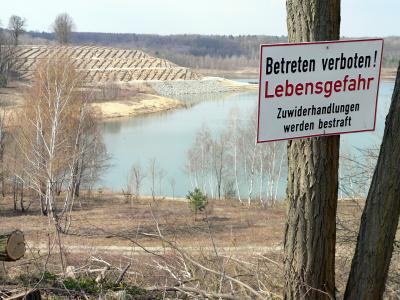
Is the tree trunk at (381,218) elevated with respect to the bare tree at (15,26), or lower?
lower

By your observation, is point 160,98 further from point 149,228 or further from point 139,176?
point 149,228

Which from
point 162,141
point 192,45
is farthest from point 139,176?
point 192,45

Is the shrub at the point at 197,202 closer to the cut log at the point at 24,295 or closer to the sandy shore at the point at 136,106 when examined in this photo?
the cut log at the point at 24,295

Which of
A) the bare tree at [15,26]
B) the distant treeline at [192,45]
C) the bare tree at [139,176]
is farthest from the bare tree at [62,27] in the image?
the distant treeline at [192,45]

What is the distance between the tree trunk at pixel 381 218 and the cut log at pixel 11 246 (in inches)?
120

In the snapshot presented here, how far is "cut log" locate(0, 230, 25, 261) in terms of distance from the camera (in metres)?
4.29

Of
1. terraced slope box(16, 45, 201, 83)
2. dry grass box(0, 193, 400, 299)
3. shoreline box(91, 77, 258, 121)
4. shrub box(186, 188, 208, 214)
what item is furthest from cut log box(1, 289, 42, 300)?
terraced slope box(16, 45, 201, 83)

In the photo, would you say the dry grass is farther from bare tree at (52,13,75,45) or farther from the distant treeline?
the distant treeline

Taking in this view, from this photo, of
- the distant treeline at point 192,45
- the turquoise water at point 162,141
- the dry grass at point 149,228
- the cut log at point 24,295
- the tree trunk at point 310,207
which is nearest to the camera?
the tree trunk at point 310,207

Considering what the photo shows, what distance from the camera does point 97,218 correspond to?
66.5 feet

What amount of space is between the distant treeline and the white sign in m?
100.0

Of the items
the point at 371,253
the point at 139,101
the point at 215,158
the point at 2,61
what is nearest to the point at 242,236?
the point at 215,158

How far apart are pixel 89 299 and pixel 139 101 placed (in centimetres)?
5397

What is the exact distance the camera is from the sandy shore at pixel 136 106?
47978 mm
